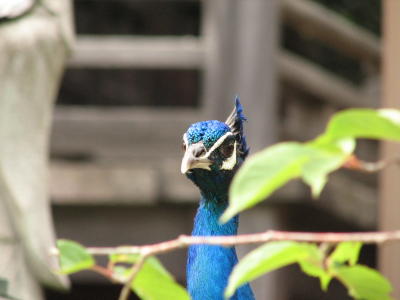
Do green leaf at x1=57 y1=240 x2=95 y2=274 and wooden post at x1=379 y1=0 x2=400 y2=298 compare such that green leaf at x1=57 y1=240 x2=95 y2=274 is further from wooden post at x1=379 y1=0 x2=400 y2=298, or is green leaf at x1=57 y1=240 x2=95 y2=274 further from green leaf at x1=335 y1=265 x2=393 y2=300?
wooden post at x1=379 y1=0 x2=400 y2=298

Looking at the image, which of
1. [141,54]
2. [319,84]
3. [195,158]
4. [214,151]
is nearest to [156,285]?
[195,158]

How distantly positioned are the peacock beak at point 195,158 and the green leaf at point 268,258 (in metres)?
0.59

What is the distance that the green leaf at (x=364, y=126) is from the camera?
1.94 ft

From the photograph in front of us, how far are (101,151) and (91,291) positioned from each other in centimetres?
131

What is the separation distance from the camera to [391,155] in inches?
130

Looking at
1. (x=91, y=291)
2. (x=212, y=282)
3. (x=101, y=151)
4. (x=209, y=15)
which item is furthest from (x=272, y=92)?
(x=212, y=282)

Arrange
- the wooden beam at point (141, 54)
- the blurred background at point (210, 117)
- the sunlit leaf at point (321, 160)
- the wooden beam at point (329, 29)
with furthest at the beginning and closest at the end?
the wooden beam at point (329, 29) < the wooden beam at point (141, 54) < the blurred background at point (210, 117) < the sunlit leaf at point (321, 160)

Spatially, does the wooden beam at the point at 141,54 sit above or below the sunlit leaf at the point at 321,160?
above

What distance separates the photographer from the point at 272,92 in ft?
12.3

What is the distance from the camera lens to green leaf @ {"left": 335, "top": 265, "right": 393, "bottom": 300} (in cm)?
64

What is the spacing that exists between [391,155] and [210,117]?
77cm

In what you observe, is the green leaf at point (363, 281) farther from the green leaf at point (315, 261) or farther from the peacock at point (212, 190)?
the peacock at point (212, 190)

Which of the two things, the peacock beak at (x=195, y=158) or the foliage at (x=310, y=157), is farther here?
the peacock beak at (x=195, y=158)

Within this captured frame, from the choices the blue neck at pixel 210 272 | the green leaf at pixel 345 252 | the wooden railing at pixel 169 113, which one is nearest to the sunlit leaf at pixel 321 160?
the green leaf at pixel 345 252
